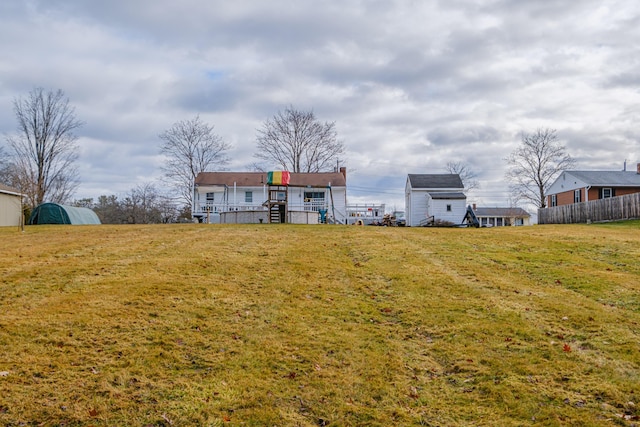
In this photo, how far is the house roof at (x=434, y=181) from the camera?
34625 mm

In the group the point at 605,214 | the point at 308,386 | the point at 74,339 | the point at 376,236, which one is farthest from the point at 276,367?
the point at 605,214

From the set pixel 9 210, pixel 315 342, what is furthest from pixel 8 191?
pixel 315 342

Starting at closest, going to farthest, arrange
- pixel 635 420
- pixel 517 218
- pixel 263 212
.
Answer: pixel 635 420
pixel 263 212
pixel 517 218

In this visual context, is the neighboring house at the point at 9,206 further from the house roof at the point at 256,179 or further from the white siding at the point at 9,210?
the house roof at the point at 256,179

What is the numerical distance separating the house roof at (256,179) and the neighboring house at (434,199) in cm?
556

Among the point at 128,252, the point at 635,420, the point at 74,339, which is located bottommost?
the point at 635,420

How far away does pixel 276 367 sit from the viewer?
5.11m

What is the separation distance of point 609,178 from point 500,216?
2253 centimetres

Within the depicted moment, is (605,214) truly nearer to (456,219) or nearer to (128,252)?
(456,219)

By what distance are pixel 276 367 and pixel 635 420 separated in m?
3.45

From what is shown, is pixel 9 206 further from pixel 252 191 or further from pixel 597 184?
pixel 597 184

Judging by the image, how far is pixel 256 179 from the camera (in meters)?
35.0

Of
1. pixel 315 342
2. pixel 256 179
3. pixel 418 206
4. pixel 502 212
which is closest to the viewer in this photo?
pixel 315 342

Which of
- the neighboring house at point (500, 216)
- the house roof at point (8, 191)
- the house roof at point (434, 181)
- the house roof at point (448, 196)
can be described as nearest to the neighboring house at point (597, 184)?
the house roof at point (434, 181)
